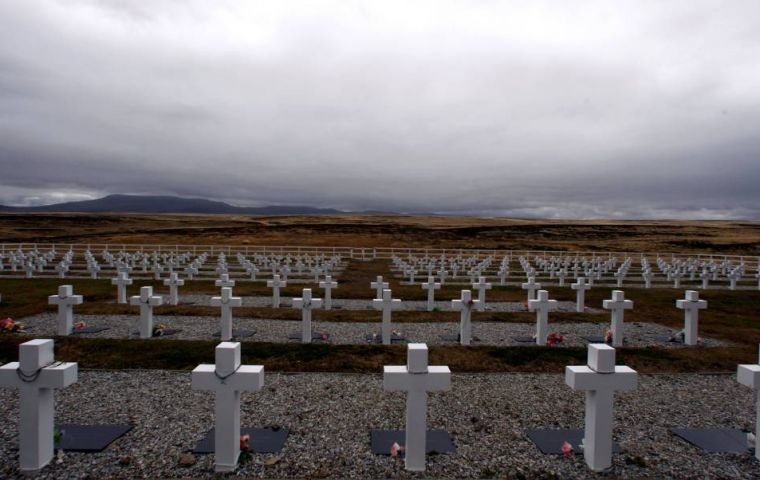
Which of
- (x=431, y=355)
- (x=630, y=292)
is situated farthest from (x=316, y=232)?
(x=431, y=355)

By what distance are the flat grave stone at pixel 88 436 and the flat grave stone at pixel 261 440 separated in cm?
115

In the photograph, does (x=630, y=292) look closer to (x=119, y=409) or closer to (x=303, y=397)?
(x=303, y=397)

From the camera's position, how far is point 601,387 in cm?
492

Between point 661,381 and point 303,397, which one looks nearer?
point 303,397

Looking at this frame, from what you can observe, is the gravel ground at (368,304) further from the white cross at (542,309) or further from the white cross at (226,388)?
the white cross at (226,388)

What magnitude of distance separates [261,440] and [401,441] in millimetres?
1797

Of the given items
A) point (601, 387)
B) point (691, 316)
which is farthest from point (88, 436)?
point (691, 316)

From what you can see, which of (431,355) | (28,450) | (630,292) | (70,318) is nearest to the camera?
(28,450)

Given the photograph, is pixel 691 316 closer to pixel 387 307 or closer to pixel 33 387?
pixel 387 307

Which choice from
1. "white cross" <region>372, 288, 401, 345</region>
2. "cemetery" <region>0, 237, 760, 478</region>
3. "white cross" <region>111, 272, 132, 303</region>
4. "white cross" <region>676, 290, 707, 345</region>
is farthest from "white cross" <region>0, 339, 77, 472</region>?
"white cross" <region>676, 290, 707, 345</region>

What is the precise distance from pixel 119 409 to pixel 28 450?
1.80 metres

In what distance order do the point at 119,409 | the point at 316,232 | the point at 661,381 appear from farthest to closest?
the point at 316,232, the point at 661,381, the point at 119,409

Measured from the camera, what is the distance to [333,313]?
573 inches

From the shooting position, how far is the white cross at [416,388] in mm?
4902
